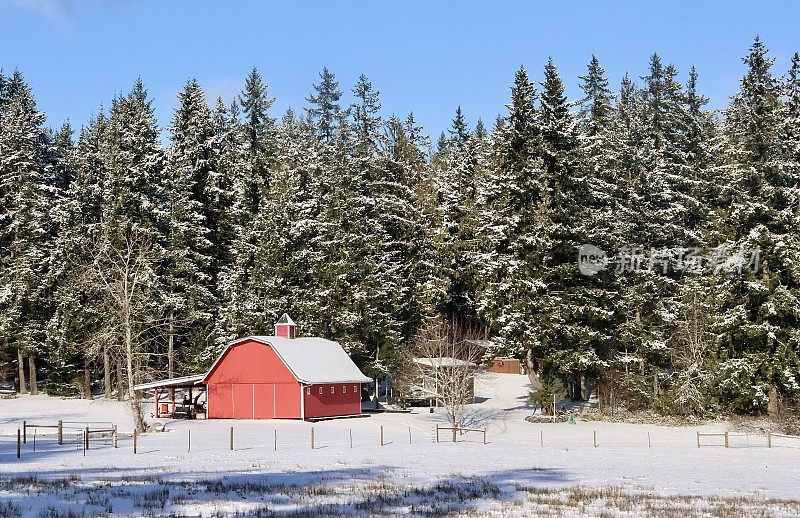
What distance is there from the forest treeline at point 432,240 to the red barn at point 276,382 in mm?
4302

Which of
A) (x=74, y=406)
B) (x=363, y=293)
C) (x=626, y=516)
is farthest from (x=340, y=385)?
(x=626, y=516)

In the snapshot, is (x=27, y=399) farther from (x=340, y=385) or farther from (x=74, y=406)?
(x=340, y=385)

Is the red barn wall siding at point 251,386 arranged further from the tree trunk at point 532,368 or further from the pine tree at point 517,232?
the tree trunk at point 532,368

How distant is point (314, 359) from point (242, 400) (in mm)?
5389

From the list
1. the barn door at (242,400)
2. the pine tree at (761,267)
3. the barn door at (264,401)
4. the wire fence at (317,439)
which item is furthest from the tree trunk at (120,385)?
the pine tree at (761,267)

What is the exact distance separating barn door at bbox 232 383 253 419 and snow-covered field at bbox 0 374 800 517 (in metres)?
2.35

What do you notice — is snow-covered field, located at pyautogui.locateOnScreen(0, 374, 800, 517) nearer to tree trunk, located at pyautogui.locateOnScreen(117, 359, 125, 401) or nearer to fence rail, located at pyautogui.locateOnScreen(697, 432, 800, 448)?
fence rail, located at pyautogui.locateOnScreen(697, 432, 800, 448)

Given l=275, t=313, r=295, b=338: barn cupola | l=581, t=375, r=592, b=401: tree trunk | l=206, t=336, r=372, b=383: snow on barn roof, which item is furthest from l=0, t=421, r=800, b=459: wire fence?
l=581, t=375, r=592, b=401: tree trunk

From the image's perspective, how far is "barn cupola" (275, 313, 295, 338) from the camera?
62188mm

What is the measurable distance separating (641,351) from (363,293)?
759 inches

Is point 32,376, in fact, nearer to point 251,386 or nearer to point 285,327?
point 251,386

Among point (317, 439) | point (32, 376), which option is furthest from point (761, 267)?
point (32, 376)

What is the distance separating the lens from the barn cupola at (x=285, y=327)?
204 ft

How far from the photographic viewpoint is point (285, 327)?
62.2 meters
